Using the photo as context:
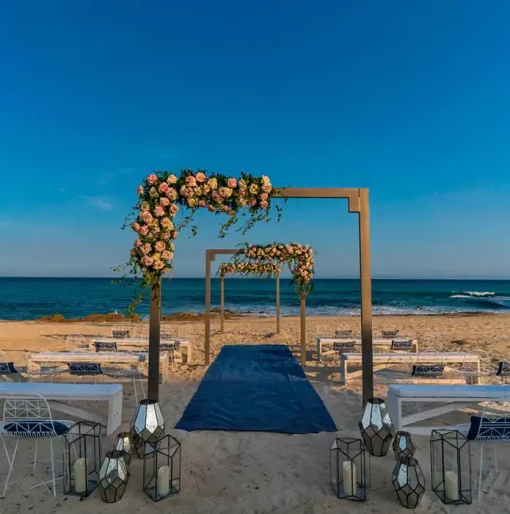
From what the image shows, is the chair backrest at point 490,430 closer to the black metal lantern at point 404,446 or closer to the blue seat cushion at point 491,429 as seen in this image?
the blue seat cushion at point 491,429

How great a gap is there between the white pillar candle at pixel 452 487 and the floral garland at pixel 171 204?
3.13 m

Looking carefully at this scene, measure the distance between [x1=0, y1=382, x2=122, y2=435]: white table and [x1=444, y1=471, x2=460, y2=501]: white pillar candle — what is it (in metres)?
3.32

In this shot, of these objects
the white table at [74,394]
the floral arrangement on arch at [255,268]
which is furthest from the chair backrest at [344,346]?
the white table at [74,394]

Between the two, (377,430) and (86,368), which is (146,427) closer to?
(377,430)

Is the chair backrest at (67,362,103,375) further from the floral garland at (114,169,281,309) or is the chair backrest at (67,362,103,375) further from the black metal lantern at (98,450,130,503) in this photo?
the black metal lantern at (98,450,130,503)

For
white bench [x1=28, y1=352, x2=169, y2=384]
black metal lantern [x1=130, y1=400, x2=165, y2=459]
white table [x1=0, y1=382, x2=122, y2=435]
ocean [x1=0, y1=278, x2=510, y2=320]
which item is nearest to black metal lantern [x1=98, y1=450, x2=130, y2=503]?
black metal lantern [x1=130, y1=400, x2=165, y2=459]

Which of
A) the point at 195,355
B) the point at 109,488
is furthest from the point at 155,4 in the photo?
the point at 109,488

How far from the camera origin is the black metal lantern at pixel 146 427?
11.8ft

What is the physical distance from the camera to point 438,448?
409 cm

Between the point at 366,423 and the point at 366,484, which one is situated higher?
the point at 366,423

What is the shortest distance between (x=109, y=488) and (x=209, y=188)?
2996mm

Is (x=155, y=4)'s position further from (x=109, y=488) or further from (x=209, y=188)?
(x=109, y=488)

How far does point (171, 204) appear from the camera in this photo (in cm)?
436

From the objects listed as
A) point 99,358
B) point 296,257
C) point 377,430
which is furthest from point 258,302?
point 377,430
